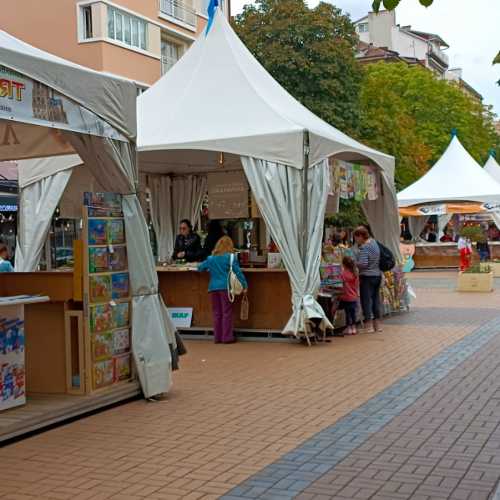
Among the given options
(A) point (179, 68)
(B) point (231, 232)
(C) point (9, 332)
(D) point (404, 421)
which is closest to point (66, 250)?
(B) point (231, 232)

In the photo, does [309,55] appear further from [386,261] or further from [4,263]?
[4,263]

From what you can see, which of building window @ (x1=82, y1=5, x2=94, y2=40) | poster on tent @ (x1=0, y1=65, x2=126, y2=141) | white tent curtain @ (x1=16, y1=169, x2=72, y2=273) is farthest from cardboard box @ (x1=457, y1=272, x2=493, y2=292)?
building window @ (x1=82, y1=5, x2=94, y2=40)

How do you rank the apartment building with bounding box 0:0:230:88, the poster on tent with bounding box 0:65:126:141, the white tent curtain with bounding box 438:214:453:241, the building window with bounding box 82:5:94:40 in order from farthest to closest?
the white tent curtain with bounding box 438:214:453:241 < the building window with bounding box 82:5:94:40 < the apartment building with bounding box 0:0:230:88 < the poster on tent with bounding box 0:65:126:141

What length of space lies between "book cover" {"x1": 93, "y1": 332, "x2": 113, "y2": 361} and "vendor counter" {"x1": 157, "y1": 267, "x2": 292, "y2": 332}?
4.56m

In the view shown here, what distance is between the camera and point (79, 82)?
694 cm

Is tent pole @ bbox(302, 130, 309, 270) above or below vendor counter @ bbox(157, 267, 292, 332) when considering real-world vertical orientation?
above

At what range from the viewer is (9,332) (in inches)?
266

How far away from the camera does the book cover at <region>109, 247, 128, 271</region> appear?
7652 millimetres

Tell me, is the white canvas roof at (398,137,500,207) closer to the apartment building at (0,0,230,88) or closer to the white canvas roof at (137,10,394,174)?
the apartment building at (0,0,230,88)

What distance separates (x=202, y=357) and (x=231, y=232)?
255 inches

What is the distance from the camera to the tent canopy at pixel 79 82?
20.6ft

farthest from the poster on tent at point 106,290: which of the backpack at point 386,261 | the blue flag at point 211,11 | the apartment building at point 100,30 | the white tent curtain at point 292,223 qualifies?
the apartment building at point 100,30

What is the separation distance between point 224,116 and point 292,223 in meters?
2.11

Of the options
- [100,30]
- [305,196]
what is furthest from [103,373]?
[100,30]
